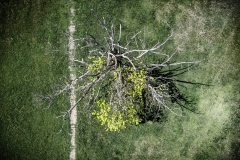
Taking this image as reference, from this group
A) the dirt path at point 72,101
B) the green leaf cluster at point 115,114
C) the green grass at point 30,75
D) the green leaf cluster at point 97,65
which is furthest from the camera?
the green grass at point 30,75

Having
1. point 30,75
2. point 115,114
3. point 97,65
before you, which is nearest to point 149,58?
point 97,65

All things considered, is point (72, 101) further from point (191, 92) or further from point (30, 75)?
point (191, 92)

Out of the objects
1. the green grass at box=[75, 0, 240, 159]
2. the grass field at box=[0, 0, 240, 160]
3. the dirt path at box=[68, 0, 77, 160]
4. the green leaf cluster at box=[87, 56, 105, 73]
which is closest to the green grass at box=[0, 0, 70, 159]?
the grass field at box=[0, 0, 240, 160]

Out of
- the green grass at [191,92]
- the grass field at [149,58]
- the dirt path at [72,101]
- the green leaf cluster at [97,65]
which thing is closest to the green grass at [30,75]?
the grass field at [149,58]

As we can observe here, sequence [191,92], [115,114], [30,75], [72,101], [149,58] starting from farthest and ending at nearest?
[30,75]
[72,101]
[149,58]
[191,92]
[115,114]

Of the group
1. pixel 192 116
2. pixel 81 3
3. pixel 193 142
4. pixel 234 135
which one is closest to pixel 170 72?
pixel 192 116

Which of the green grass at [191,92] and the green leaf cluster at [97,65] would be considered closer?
the green leaf cluster at [97,65]

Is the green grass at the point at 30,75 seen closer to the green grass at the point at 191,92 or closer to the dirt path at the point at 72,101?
the dirt path at the point at 72,101

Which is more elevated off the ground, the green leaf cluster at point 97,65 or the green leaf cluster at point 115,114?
the green leaf cluster at point 97,65
